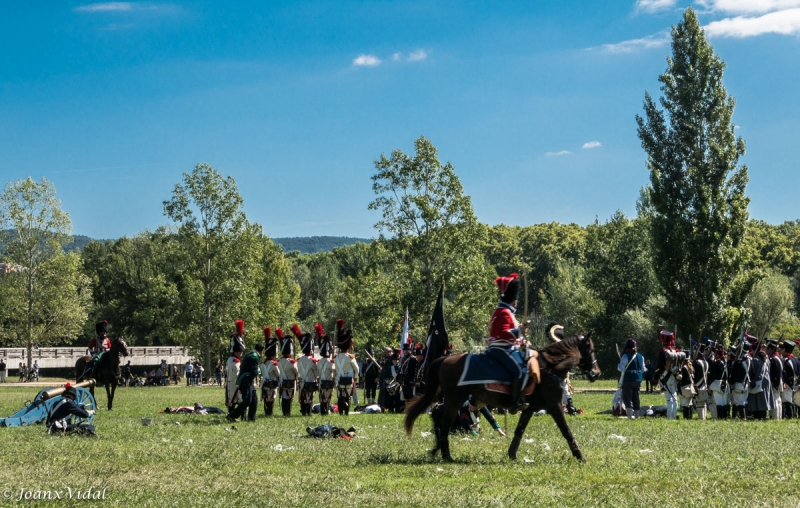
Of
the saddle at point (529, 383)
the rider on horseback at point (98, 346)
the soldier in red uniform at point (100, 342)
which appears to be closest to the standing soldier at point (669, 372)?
the saddle at point (529, 383)

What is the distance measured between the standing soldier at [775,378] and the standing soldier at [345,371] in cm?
1096

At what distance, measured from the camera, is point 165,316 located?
60.1 meters

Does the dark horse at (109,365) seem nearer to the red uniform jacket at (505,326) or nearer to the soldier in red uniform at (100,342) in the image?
the soldier in red uniform at (100,342)

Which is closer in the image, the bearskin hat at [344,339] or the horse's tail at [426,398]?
the horse's tail at [426,398]

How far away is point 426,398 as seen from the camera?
43.1 feet

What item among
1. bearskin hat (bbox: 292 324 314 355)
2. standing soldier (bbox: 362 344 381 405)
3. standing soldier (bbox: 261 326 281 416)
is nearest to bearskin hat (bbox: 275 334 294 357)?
standing soldier (bbox: 261 326 281 416)

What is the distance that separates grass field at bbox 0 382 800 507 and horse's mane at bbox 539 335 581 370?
4.43 ft

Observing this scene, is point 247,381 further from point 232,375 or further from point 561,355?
point 561,355

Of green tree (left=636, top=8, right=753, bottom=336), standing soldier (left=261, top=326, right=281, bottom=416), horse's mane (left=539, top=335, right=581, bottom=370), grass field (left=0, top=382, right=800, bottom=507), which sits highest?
green tree (left=636, top=8, right=753, bottom=336)

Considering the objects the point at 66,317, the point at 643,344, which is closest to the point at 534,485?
the point at 643,344

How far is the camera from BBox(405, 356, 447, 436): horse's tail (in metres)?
13.1

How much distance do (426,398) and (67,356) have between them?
62783mm

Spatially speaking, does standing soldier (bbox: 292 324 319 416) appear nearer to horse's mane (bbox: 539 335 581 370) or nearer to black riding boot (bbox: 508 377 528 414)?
horse's mane (bbox: 539 335 581 370)

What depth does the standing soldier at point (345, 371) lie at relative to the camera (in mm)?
23016
